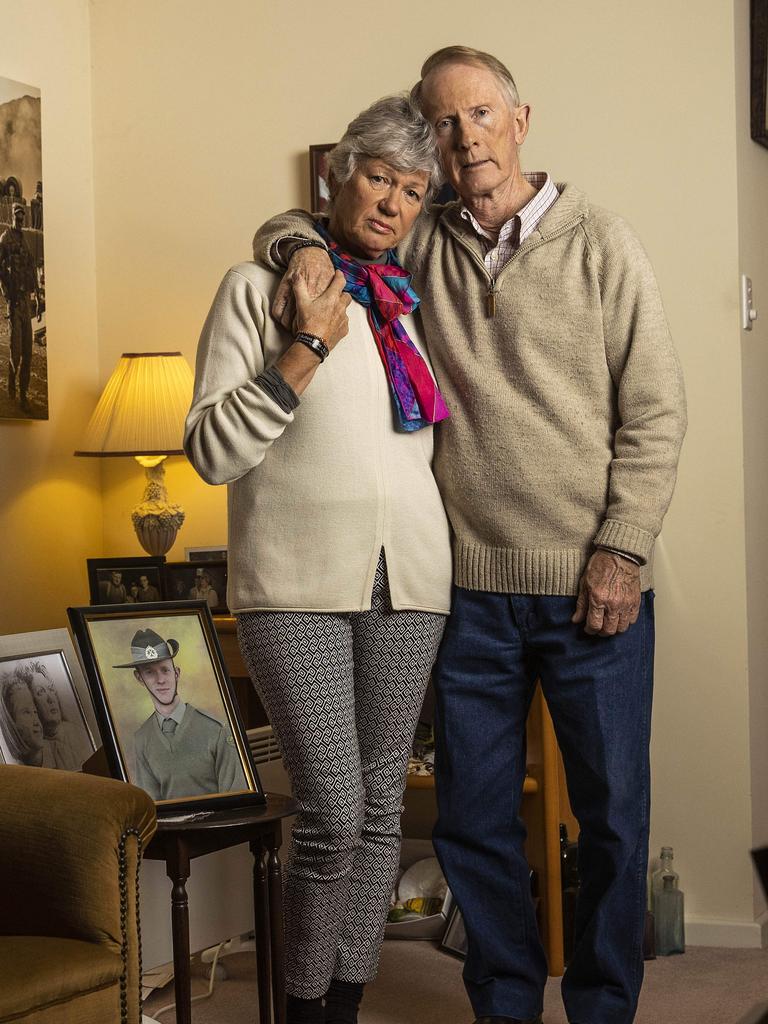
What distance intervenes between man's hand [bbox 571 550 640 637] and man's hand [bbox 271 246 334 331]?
0.56 metres

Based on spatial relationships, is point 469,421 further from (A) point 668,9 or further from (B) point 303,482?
(A) point 668,9

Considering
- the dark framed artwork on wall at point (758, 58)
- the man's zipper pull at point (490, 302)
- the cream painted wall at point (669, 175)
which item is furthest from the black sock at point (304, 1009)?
the dark framed artwork on wall at point (758, 58)

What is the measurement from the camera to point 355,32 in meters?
2.90

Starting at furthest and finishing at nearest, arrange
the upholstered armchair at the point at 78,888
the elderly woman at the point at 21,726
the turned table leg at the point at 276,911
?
the elderly woman at the point at 21,726 → the turned table leg at the point at 276,911 → the upholstered armchair at the point at 78,888

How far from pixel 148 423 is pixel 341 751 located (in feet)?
4.32

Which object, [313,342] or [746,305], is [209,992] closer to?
[313,342]

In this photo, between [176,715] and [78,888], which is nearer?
[78,888]

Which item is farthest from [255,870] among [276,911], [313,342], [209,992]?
[313,342]

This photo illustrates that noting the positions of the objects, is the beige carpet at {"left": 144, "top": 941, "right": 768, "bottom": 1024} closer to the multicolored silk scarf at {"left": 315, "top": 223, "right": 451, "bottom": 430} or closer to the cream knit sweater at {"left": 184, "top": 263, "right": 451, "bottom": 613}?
the cream knit sweater at {"left": 184, "top": 263, "right": 451, "bottom": 613}

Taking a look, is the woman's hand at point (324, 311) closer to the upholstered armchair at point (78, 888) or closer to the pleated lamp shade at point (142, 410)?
the upholstered armchair at point (78, 888)

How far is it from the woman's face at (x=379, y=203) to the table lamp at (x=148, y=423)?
114 cm

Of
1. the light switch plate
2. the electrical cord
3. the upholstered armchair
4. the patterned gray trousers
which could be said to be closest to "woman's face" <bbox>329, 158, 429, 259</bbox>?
the patterned gray trousers

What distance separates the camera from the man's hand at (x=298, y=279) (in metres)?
1.72

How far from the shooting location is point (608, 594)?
1754 millimetres
